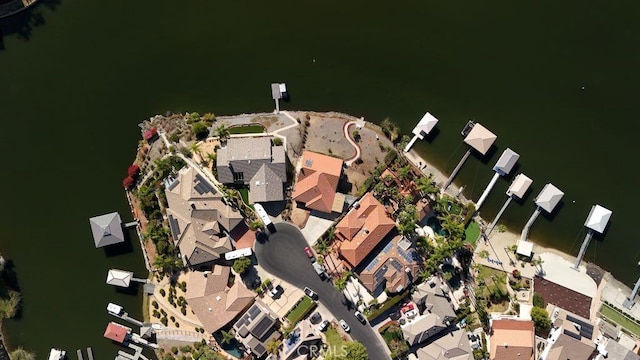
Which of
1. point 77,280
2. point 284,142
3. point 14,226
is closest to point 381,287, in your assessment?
point 284,142

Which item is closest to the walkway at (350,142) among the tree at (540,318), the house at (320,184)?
the house at (320,184)

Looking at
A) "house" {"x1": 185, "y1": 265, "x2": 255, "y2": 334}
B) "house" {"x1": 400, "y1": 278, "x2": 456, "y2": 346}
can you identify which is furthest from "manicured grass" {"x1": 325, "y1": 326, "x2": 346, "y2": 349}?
"house" {"x1": 185, "y1": 265, "x2": 255, "y2": 334}

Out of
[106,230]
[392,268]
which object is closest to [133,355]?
[106,230]

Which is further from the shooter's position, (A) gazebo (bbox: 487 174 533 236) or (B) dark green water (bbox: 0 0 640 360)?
(B) dark green water (bbox: 0 0 640 360)

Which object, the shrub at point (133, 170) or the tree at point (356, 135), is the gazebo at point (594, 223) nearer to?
the tree at point (356, 135)

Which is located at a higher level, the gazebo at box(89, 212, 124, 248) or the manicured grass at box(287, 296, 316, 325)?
the manicured grass at box(287, 296, 316, 325)

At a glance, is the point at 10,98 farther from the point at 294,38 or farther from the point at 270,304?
the point at 270,304

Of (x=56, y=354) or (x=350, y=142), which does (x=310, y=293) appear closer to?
(x=350, y=142)

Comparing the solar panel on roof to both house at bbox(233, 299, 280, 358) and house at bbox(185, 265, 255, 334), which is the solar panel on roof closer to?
house at bbox(233, 299, 280, 358)
